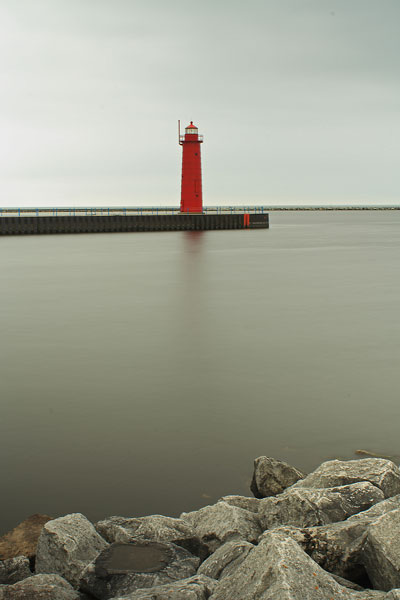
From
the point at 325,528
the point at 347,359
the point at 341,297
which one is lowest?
the point at 325,528

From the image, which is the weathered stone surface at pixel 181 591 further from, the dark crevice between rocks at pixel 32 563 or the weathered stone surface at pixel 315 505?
the dark crevice between rocks at pixel 32 563

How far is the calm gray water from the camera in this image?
3.85 metres

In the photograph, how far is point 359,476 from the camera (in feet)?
10.6

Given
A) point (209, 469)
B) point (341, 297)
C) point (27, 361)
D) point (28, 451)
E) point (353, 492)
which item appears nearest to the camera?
point (353, 492)

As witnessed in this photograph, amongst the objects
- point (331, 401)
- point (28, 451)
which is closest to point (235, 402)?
point (331, 401)

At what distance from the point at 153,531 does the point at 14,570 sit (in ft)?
2.11

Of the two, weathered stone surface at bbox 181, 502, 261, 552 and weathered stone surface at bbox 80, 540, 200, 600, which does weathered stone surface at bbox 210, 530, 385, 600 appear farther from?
weathered stone surface at bbox 181, 502, 261, 552

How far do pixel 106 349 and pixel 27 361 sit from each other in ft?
3.26

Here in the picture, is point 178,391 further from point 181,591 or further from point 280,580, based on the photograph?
point 280,580

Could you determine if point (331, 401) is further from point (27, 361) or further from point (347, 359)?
point (27, 361)

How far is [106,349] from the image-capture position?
7.34 meters

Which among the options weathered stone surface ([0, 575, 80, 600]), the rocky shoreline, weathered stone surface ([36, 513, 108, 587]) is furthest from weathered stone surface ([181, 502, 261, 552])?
weathered stone surface ([0, 575, 80, 600])

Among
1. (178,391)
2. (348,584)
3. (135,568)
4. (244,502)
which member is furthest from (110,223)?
(348,584)

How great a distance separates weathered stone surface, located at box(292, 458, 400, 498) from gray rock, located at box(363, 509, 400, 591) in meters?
0.79
